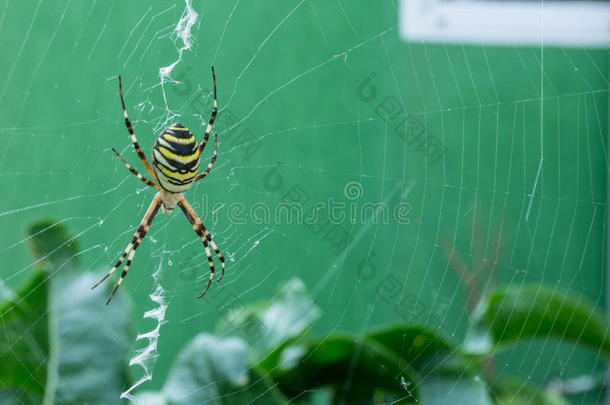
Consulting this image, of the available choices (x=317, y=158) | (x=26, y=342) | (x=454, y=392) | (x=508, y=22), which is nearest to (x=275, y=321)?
(x=454, y=392)

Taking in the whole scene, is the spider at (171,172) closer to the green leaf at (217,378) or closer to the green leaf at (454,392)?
the green leaf at (217,378)

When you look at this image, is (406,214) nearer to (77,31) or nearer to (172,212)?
(172,212)

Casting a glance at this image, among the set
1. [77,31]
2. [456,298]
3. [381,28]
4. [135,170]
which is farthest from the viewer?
[456,298]

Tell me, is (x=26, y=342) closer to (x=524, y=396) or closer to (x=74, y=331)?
(x=74, y=331)

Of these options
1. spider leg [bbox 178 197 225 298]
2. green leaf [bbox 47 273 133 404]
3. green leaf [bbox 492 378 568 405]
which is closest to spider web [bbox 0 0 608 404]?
spider leg [bbox 178 197 225 298]

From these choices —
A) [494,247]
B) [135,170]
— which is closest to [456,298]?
[494,247]

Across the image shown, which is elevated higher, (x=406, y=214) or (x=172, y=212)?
(x=172, y=212)

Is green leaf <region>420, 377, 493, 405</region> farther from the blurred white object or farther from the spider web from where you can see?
the blurred white object
